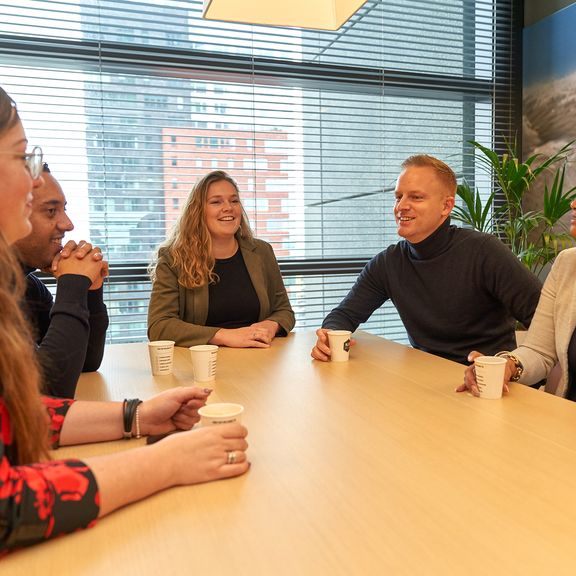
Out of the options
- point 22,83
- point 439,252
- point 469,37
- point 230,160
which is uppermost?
point 469,37

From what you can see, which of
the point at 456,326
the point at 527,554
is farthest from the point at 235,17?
the point at 527,554

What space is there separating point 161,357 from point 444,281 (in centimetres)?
113

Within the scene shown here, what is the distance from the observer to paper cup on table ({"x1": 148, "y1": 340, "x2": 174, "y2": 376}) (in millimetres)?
1662

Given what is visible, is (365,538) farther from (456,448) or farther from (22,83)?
(22,83)

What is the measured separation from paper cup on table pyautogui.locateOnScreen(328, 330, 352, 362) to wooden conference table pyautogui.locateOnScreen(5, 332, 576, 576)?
34cm

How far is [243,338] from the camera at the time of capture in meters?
2.08

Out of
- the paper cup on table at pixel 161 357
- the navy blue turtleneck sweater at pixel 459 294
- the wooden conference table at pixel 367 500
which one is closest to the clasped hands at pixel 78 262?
the paper cup on table at pixel 161 357

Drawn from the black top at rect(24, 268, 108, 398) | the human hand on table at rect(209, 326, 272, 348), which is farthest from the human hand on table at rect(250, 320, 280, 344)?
the black top at rect(24, 268, 108, 398)

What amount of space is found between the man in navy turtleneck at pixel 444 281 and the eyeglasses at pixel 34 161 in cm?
144

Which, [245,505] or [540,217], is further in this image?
[540,217]

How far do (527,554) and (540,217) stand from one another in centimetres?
314

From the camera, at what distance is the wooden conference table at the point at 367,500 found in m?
0.71

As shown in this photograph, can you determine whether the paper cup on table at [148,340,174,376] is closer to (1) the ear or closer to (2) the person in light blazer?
(2) the person in light blazer

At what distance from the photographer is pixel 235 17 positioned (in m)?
1.83
